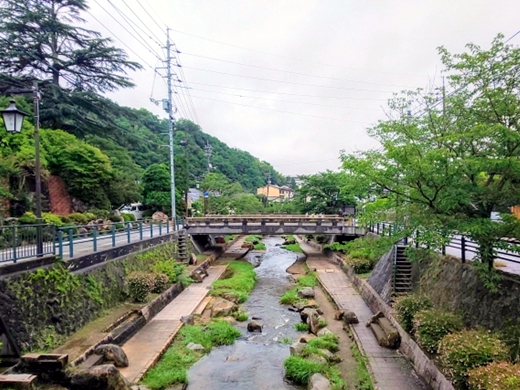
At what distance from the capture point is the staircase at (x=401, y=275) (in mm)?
13242

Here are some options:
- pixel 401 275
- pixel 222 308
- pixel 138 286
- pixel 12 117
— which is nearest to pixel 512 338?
pixel 401 275

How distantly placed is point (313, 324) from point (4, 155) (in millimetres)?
18626

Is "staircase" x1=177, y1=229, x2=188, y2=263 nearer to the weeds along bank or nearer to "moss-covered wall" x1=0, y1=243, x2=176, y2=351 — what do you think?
the weeds along bank

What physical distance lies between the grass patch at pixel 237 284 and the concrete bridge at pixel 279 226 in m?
4.05

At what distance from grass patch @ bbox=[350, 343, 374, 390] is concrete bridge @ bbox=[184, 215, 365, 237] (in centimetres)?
1731

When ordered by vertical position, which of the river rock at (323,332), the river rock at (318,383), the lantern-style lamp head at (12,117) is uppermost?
the lantern-style lamp head at (12,117)

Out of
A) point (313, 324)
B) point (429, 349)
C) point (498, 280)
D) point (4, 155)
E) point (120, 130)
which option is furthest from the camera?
point (120, 130)

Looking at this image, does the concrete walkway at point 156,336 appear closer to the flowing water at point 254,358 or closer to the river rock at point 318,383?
the flowing water at point 254,358

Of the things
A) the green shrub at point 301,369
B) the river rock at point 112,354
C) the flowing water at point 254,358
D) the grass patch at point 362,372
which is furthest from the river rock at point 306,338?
the river rock at point 112,354

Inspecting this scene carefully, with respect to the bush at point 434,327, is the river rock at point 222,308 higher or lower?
lower

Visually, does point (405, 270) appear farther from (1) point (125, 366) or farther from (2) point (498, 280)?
(1) point (125, 366)

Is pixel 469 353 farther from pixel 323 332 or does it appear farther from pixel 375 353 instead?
pixel 323 332

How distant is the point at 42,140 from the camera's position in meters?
22.4

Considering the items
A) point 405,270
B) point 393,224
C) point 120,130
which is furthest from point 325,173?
point 393,224
